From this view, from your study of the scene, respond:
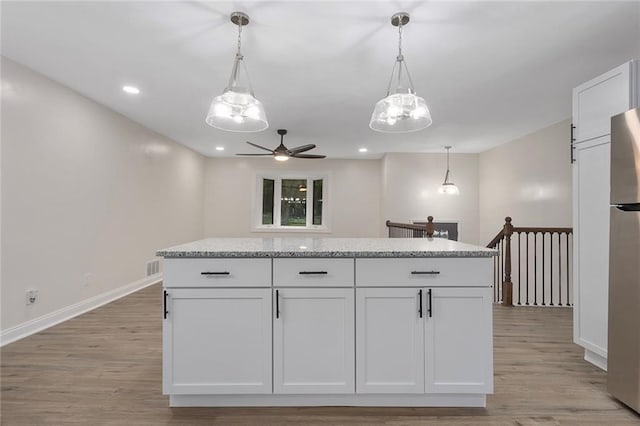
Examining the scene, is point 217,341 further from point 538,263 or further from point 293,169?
point 293,169

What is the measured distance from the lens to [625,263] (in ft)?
6.07

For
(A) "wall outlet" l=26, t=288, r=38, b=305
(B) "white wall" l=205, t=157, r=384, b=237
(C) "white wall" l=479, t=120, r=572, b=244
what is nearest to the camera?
(A) "wall outlet" l=26, t=288, r=38, b=305

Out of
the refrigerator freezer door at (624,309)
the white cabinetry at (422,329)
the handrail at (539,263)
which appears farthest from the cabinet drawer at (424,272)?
the handrail at (539,263)

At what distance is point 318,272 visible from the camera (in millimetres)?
1816

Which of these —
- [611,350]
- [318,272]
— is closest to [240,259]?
[318,272]

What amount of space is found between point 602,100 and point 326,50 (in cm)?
204

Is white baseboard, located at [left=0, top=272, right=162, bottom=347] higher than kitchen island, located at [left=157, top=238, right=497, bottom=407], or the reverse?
kitchen island, located at [left=157, top=238, right=497, bottom=407]

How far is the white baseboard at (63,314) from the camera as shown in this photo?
278 cm

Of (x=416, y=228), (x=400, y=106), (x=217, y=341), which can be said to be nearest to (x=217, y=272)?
(x=217, y=341)

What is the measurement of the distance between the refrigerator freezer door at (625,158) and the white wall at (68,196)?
4480mm

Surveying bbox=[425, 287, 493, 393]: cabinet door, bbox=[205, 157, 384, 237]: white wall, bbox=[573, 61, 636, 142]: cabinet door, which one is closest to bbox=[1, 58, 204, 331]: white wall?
bbox=[205, 157, 384, 237]: white wall

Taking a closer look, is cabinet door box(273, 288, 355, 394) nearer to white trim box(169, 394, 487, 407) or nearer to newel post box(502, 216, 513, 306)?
white trim box(169, 394, 487, 407)

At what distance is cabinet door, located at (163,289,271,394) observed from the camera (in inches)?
70.9

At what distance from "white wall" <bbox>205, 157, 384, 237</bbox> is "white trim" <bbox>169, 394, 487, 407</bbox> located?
5.24 metres
